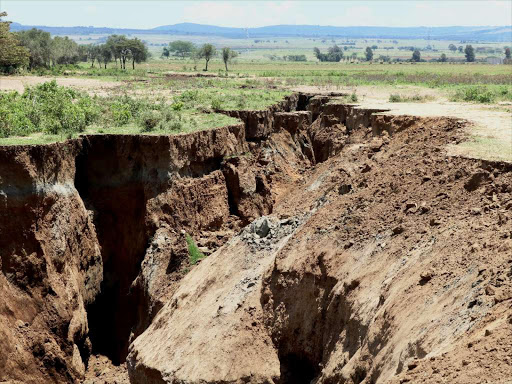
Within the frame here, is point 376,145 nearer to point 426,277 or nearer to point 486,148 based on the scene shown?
point 486,148

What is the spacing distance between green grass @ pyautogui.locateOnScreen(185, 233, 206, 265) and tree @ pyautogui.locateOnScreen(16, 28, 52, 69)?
53.9 m

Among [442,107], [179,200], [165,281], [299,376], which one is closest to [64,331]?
[165,281]

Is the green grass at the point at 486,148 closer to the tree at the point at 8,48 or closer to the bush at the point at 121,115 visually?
the bush at the point at 121,115

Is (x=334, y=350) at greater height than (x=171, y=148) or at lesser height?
lesser

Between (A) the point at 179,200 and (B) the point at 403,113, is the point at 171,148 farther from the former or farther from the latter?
(B) the point at 403,113

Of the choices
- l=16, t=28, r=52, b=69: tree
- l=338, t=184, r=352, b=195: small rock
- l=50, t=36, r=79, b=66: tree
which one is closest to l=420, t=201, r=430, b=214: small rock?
l=338, t=184, r=352, b=195: small rock

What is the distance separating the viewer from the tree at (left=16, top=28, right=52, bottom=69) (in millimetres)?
75312

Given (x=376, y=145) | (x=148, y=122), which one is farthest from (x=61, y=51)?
(x=376, y=145)

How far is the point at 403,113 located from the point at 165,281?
40.3 feet

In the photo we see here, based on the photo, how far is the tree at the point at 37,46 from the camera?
7531 cm

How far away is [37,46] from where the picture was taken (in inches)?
3022

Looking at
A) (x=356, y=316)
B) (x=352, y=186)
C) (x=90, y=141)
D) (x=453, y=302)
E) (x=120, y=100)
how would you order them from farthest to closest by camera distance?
(x=120, y=100) → (x=90, y=141) → (x=352, y=186) → (x=356, y=316) → (x=453, y=302)

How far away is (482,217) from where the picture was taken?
15664 millimetres

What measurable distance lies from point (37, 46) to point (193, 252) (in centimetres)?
5854
